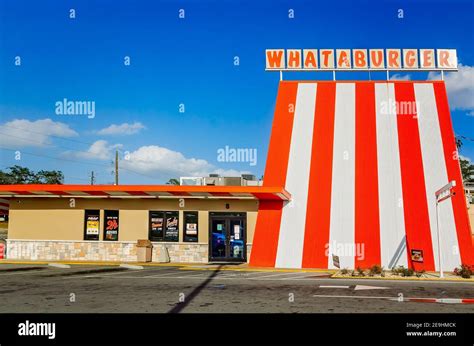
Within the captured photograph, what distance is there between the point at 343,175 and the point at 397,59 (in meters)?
7.61

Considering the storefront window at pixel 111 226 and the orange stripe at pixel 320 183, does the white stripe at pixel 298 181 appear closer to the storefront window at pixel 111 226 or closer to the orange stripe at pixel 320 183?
the orange stripe at pixel 320 183

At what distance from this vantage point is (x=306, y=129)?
74.3ft

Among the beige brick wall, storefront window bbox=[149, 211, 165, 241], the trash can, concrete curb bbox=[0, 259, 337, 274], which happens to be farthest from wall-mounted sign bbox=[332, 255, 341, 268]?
the trash can

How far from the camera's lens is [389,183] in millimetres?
21453

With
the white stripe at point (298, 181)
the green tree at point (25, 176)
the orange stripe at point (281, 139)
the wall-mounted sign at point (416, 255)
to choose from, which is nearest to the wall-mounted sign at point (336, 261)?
the white stripe at point (298, 181)

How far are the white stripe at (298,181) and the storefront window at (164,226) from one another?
5631 mm

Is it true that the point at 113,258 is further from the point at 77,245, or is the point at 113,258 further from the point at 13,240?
the point at 13,240

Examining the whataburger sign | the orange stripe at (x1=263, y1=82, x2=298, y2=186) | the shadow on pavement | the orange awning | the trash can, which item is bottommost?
the shadow on pavement

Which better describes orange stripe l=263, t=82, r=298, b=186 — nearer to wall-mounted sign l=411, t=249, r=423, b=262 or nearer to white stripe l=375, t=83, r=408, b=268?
white stripe l=375, t=83, r=408, b=268

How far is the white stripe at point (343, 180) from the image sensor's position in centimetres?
2091

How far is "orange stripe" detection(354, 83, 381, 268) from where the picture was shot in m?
20.7

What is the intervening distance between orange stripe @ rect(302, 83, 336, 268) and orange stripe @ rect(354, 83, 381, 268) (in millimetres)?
1377
